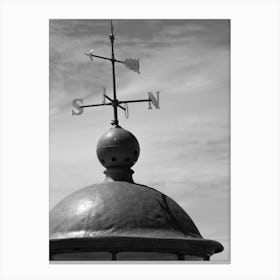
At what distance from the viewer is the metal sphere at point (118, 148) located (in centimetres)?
1473

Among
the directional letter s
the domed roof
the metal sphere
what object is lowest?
the domed roof

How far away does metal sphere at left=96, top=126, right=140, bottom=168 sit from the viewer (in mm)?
14727

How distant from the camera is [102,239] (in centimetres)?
1339

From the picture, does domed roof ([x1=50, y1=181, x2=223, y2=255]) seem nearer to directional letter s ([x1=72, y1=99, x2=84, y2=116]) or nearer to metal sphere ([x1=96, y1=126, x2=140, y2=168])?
metal sphere ([x1=96, y1=126, x2=140, y2=168])

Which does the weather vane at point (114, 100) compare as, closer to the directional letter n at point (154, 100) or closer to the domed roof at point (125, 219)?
the directional letter n at point (154, 100)

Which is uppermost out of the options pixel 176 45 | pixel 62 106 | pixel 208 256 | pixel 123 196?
pixel 176 45

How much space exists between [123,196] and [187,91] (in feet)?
7.10

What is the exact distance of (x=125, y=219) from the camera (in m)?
13.7

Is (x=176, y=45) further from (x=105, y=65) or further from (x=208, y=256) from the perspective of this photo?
(x=208, y=256)

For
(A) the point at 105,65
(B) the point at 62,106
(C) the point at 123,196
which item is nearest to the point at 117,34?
(A) the point at 105,65

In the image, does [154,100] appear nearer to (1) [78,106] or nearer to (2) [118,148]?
(2) [118,148]

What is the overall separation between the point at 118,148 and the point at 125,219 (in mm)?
1576

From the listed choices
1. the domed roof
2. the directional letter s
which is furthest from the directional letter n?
the domed roof

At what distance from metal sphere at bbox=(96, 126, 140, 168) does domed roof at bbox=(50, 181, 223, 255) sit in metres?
0.47
